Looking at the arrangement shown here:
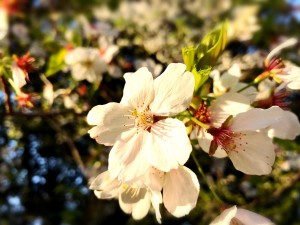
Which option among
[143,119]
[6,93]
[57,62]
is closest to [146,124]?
[143,119]

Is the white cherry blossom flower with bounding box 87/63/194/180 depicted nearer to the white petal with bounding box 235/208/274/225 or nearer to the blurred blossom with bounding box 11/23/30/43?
the white petal with bounding box 235/208/274/225

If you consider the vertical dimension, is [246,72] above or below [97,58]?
below

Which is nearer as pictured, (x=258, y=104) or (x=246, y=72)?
(x=258, y=104)

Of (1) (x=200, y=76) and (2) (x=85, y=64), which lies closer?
(1) (x=200, y=76)

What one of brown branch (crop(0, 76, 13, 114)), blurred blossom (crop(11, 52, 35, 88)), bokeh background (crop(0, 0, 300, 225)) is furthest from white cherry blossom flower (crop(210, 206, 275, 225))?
brown branch (crop(0, 76, 13, 114))

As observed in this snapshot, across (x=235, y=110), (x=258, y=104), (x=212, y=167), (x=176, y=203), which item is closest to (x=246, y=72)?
(x=212, y=167)

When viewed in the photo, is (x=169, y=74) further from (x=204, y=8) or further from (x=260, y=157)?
(x=204, y=8)

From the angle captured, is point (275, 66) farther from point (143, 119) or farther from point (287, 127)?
point (143, 119)
